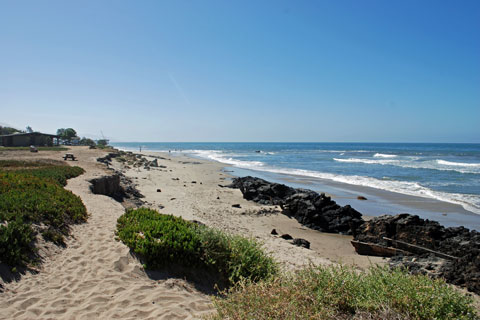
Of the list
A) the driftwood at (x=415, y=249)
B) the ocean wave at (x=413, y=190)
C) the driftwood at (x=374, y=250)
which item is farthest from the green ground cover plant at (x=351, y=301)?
the ocean wave at (x=413, y=190)

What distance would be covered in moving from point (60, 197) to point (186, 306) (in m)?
6.59

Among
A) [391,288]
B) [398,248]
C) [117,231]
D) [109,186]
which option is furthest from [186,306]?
[109,186]

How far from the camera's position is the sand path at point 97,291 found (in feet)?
15.2

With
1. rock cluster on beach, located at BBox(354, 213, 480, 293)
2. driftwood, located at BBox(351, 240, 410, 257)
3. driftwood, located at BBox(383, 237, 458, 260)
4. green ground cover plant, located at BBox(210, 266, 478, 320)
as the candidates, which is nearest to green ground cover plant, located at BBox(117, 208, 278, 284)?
green ground cover plant, located at BBox(210, 266, 478, 320)

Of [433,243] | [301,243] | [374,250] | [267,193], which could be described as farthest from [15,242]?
[267,193]

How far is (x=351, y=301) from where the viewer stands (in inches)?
154

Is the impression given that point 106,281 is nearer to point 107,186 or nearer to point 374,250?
point 374,250

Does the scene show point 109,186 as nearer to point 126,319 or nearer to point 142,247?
point 142,247

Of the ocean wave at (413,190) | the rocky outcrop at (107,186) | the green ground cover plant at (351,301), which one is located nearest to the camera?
the green ground cover plant at (351,301)

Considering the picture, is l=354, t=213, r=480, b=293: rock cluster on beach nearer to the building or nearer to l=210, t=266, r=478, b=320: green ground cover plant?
l=210, t=266, r=478, b=320: green ground cover plant

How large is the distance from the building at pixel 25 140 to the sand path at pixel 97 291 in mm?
48756

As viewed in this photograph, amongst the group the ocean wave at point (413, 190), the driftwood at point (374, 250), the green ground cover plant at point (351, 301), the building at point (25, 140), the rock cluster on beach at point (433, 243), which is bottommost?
the driftwood at point (374, 250)

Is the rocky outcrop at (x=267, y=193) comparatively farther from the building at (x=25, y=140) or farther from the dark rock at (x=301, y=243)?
the building at (x=25, y=140)

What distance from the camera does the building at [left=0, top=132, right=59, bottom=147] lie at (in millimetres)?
45281
